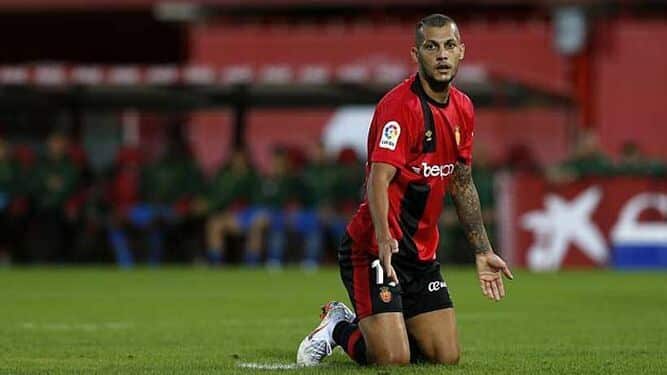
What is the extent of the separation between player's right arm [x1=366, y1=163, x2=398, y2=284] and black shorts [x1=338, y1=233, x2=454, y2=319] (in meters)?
0.41

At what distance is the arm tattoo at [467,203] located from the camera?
381 inches

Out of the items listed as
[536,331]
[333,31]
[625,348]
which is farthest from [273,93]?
[625,348]

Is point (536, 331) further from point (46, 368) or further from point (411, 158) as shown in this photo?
point (46, 368)

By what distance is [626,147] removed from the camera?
924 inches

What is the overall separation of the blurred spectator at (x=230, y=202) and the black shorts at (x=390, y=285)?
14.2 m

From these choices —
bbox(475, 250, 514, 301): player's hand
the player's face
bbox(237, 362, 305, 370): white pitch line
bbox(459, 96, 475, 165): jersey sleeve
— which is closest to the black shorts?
bbox(475, 250, 514, 301): player's hand

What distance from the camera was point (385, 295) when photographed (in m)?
9.48

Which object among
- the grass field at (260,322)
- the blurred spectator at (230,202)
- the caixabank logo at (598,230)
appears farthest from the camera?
the blurred spectator at (230,202)

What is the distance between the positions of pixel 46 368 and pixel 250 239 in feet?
48.6

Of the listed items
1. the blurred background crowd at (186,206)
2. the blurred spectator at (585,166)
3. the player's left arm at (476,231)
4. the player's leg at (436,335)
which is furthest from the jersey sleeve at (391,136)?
the blurred background crowd at (186,206)

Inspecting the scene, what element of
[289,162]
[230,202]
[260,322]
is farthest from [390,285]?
[289,162]

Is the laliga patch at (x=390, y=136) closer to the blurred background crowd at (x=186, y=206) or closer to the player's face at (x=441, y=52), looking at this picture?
the player's face at (x=441, y=52)

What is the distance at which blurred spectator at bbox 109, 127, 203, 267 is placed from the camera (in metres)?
24.5

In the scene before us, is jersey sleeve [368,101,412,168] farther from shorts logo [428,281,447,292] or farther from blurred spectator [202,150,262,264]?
blurred spectator [202,150,262,264]
